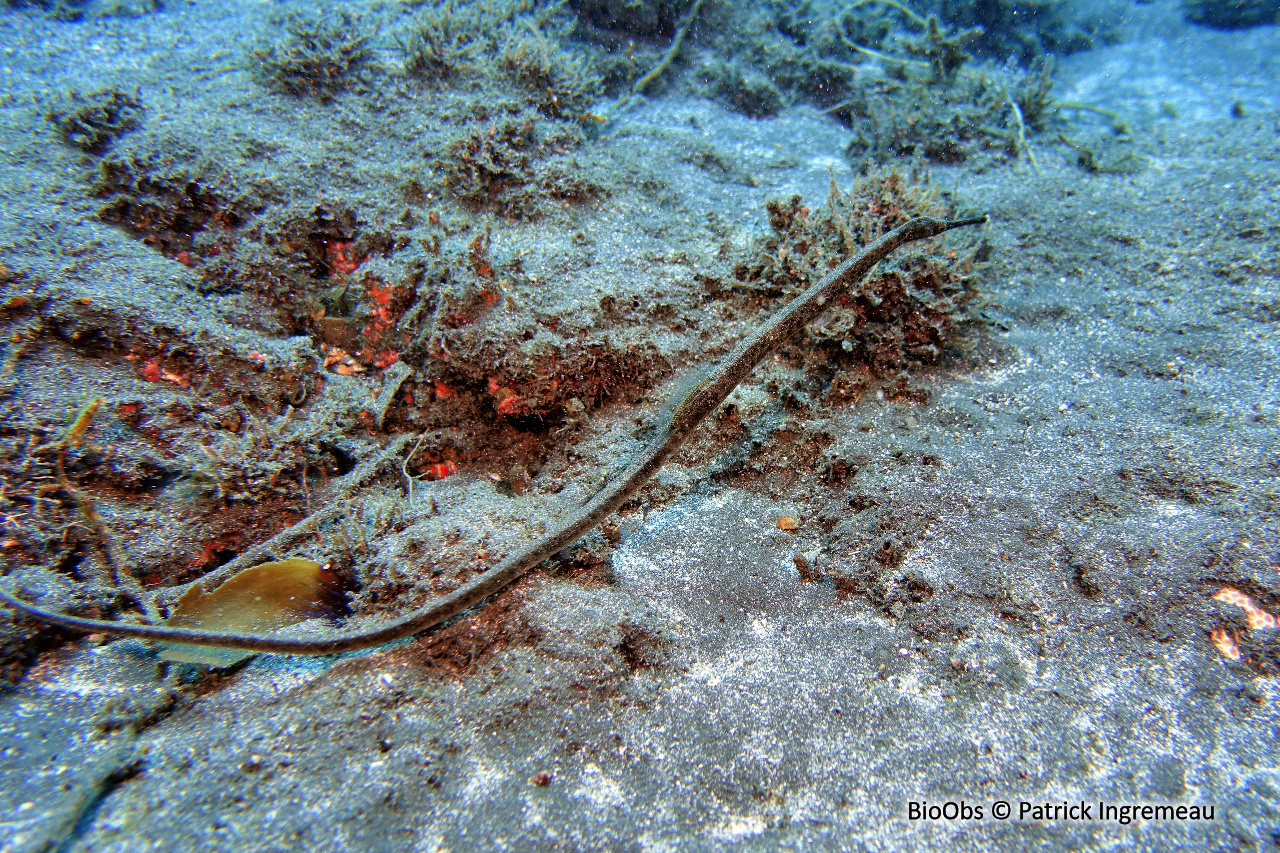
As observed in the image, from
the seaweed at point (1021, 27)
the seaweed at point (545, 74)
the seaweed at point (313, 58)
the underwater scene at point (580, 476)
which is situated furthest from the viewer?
the seaweed at point (1021, 27)

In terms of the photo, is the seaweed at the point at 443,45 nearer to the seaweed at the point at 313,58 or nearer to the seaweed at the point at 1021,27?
the seaweed at the point at 313,58

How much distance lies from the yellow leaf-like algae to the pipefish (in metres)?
0.16

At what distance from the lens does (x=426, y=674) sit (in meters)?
2.21

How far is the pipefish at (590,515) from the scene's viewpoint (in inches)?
79.4

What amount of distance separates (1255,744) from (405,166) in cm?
591

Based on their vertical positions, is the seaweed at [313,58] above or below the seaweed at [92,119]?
above

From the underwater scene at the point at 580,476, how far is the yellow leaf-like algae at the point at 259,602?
0.06 feet

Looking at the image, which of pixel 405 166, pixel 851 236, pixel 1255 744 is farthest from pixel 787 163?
pixel 1255 744

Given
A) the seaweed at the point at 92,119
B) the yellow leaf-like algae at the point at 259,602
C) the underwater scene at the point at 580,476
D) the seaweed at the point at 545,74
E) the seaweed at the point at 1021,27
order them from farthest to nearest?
the seaweed at the point at 1021,27 < the seaweed at the point at 545,74 < the seaweed at the point at 92,119 < the yellow leaf-like algae at the point at 259,602 < the underwater scene at the point at 580,476

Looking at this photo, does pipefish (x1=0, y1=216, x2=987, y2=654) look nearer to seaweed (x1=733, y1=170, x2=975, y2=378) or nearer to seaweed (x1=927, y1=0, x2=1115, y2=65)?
seaweed (x1=733, y1=170, x2=975, y2=378)

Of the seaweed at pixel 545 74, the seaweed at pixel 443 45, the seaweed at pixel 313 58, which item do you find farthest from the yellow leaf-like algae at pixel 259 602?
the seaweed at pixel 443 45

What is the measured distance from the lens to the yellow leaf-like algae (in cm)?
229

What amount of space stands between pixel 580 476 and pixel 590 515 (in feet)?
2.34

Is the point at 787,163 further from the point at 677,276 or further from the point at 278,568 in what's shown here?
the point at 278,568
